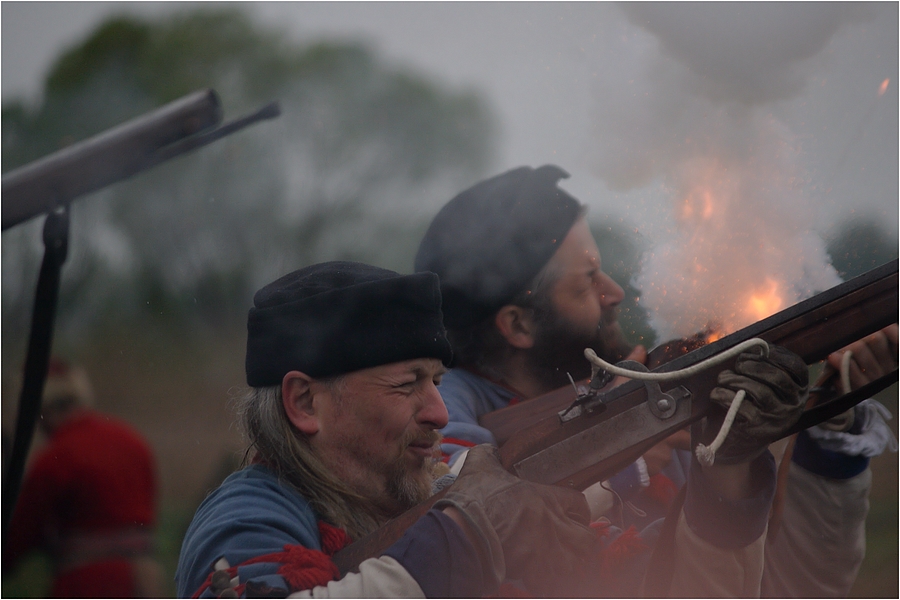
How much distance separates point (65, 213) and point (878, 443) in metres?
2.15

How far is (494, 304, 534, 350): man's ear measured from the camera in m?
2.08

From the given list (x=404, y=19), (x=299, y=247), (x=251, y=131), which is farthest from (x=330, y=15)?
(x=299, y=247)

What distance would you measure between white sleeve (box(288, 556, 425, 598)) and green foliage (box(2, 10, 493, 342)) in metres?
0.78

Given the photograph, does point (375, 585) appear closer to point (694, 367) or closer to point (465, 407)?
point (465, 407)

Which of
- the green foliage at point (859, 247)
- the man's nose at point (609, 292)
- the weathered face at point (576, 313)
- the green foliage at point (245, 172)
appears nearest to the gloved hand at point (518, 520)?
the weathered face at point (576, 313)

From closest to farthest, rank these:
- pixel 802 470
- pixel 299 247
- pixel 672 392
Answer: pixel 672 392, pixel 802 470, pixel 299 247

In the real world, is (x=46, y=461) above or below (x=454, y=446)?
below

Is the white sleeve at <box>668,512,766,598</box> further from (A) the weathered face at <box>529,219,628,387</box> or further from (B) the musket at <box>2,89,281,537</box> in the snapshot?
(B) the musket at <box>2,89,281,537</box>

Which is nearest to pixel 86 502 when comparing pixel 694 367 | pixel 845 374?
pixel 694 367

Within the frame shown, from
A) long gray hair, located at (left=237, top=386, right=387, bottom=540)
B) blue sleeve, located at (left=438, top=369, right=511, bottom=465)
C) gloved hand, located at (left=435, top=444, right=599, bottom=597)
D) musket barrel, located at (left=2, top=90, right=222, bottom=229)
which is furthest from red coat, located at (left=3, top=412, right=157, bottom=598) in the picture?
gloved hand, located at (left=435, top=444, right=599, bottom=597)

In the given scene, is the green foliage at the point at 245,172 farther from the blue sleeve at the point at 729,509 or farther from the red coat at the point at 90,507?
the blue sleeve at the point at 729,509

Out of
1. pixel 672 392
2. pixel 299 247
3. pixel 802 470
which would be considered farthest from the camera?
pixel 299 247

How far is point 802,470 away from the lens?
196cm

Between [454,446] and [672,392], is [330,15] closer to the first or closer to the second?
[454,446]
